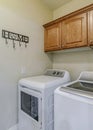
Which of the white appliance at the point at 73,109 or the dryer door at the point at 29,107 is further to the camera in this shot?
the dryer door at the point at 29,107

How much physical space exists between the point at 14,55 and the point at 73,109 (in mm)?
1302

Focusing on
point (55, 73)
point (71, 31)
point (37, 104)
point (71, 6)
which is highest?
point (71, 6)

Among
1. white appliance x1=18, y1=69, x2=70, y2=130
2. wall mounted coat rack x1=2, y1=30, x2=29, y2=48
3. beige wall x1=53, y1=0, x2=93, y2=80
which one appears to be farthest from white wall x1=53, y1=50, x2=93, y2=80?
wall mounted coat rack x1=2, y1=30, x2=29, y2=48

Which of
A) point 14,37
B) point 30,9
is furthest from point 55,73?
point 30,9

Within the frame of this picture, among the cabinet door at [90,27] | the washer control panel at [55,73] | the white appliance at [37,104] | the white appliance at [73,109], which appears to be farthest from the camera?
the washer control panel at [55,73]

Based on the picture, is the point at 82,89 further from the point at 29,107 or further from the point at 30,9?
the point at 30,9

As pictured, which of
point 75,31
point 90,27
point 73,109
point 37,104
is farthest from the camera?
point 75,31

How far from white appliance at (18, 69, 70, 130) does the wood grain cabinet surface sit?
25.5 inches

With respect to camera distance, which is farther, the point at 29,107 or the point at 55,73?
the point at 55,73

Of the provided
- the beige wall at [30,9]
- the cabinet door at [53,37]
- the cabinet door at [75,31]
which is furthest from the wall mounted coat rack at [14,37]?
the cabinet door at [75,31]

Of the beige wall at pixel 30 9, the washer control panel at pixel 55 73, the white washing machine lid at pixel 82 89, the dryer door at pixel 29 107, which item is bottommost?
the dryer door at pixel 29 107

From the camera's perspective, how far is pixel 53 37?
2.32 meters

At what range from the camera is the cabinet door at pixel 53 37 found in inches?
87.0

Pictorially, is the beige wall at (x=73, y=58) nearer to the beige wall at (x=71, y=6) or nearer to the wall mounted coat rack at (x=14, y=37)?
the beige wall at (x=71, y=6)
